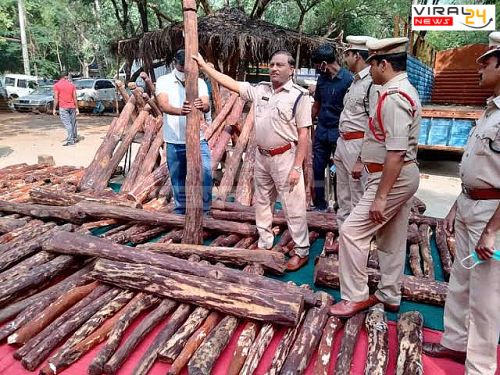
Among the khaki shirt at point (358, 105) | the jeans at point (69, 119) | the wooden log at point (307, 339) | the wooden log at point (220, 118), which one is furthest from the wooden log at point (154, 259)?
the jeans at point (69, 119)

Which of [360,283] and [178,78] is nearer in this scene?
[360,283]

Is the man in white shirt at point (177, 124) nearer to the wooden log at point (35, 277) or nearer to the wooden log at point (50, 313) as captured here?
the wooden log at point (35, 277)

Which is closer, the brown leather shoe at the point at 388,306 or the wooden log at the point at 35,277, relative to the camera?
the brown leather shoe at the point at 388,306

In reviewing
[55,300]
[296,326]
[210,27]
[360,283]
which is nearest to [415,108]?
[360,283]

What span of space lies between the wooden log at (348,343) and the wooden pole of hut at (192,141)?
1.85m

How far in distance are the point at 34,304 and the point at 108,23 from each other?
2821 centimetres

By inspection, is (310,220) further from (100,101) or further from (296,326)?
(100,101)

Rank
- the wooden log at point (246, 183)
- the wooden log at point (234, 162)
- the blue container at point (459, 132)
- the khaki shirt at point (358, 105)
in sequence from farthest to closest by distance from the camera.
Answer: the blue container at point (459, 132) → the wooden log at point (234, 162) → the wooden log at point (246, 183) → the khaki shirt at point (358, 105)

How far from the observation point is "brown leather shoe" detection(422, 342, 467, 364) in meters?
2.55

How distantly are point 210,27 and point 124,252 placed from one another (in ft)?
33.8

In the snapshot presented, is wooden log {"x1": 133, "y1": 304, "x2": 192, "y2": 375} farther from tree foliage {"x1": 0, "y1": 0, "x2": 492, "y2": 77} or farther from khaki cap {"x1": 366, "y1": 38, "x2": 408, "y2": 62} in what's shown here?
tree foliage {"x1": 0, "y1": 0, "x2": 492, "y2": 77}

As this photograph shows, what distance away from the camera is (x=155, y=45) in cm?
1308

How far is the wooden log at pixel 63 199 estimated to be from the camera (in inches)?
202

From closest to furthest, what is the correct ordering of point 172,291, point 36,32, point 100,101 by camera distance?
point 172,291, point 100,101, point 36,32
